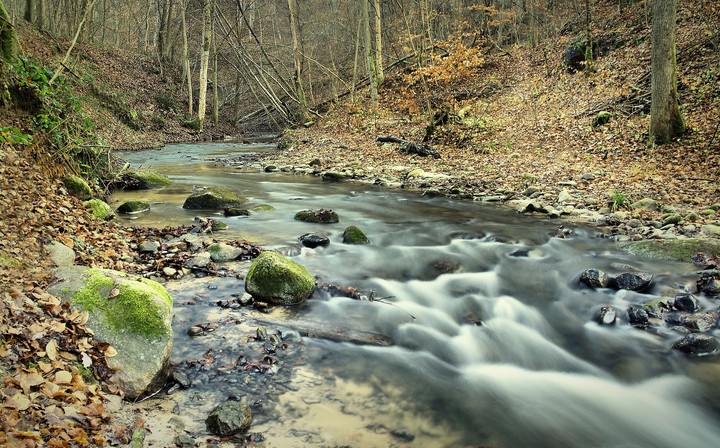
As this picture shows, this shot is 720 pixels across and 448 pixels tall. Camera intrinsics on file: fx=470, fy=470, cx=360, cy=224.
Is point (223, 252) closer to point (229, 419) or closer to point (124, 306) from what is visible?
point (124, 306)

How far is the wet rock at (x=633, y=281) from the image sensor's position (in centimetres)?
645

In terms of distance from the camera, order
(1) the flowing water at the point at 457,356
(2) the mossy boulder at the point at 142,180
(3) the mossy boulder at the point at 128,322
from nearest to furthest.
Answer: (3) the mossy boulder at the point at 128,322 < (1) the flowing water at the point at 457,356 < (2) the mossy boulder at the point at 142,180

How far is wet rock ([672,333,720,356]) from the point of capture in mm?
5051

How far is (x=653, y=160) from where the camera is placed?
11.9m

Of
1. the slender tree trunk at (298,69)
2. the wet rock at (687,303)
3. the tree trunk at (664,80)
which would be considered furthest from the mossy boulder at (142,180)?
the tree trunk at (664,80)

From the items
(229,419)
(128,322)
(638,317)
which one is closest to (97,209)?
(128,322)

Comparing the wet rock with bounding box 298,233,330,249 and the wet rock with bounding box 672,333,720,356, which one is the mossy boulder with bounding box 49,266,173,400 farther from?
the wet rock with bounding box 672,333,720,356

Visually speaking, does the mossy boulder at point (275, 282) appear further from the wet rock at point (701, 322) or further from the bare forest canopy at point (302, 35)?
the bare forest canopy at point (302, 35)

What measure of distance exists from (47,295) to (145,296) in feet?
2.52

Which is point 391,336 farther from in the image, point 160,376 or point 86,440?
point 86,440

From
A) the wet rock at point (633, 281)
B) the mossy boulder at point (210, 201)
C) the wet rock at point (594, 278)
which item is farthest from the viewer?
the mossy boulder at point (210, 201)

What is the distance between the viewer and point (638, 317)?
5.74m

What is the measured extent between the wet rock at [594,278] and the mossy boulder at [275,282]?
407cm

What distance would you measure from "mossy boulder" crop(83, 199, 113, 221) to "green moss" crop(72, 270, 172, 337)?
168 inches
